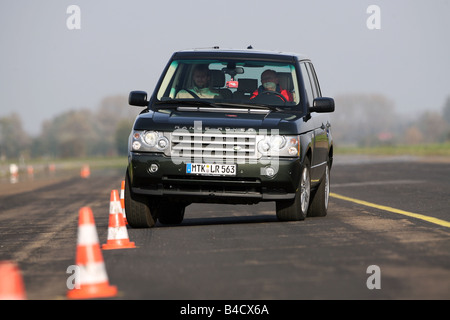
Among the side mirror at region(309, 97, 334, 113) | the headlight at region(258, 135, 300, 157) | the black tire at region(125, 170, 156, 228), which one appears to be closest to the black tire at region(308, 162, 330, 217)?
the side mirror at region(309, 97, 334, 113)

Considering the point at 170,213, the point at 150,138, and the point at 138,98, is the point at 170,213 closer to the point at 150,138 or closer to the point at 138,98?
the point at 138,98

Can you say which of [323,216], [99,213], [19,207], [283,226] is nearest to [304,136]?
[283,226]

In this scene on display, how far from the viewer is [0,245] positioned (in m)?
11.0

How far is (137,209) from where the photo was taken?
11547 mm

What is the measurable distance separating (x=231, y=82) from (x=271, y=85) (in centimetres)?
52

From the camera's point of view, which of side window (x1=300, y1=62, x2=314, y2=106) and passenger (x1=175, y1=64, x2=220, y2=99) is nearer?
passenger (x1=175, y1=64, x2=220, y2=99)

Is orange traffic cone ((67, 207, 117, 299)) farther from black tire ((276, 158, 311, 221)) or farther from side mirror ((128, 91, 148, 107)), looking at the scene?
side mirror ((128, 91, 148, 107))

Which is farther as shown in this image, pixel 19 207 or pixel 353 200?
pixel 19 207

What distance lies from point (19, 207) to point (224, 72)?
9.59 meters

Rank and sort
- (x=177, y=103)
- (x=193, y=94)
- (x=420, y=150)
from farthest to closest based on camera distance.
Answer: (x=420, y=150)
(x=193, y=94)
(x=177, y=103)

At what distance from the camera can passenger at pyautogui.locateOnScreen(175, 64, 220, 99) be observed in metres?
12.3

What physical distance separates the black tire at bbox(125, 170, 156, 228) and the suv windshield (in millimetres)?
1427

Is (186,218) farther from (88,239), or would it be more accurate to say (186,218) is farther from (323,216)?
(88,239)

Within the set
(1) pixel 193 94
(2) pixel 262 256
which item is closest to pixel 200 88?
(1) pixel 193 94
